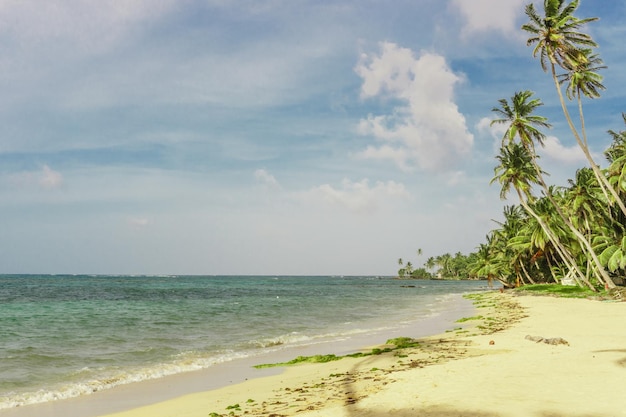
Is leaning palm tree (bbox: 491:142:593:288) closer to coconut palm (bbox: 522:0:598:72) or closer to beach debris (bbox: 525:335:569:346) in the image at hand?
coconut palm (bbox: 522:0:598:72)

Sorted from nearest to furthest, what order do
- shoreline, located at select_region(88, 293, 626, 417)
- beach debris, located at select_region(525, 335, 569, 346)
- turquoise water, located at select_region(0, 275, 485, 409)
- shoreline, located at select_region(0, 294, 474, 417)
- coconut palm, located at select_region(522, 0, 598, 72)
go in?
shoreline, located at select_region(88, 293, 626, 417) < shoreline, located at select_region(0, 294, 474, 417) < turquoise water, located at select_region(0, 275, 485, 409) < beach debris, located at select_region(525, 335, 569, 346) < coconut palm, located at select_region(522, 0, 598, 72)

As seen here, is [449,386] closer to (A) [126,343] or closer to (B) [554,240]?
(A) [126,343]

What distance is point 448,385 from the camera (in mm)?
10172

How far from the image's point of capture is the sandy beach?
332 inches

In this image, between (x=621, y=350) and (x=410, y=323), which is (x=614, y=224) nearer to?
(x=410, y=323)

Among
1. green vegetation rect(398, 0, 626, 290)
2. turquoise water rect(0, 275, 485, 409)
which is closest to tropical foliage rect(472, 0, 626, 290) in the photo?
green vegetation rect(398, 0, 626, 290)

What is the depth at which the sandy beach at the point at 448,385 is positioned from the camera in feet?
27.7

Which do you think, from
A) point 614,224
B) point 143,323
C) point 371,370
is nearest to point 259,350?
point 371,370

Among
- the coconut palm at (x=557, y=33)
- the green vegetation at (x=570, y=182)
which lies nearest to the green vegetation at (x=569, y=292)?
the green vegetation at (x=570, y=182)

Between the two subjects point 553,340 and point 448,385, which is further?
point 553,340

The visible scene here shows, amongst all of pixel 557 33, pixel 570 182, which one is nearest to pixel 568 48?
pixel 557 33

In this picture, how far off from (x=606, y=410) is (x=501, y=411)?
183 cm

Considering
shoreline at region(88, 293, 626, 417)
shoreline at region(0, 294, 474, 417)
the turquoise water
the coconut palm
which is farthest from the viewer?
the coconut palm

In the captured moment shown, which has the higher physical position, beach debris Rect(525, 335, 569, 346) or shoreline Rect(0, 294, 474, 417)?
beach debris Rect(525, 335, 569, 346)
